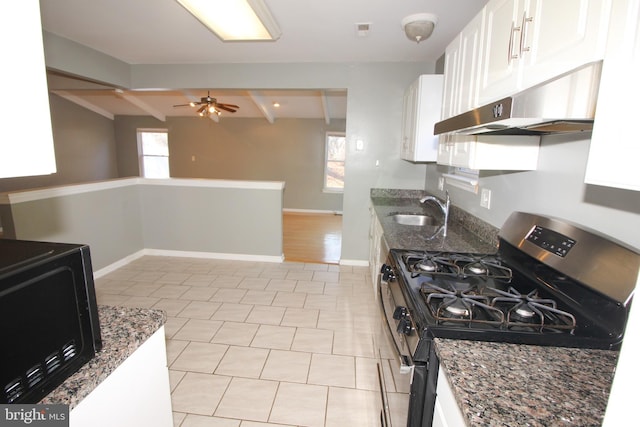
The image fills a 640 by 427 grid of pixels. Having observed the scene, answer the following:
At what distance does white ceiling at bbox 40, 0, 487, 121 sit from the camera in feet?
7.32

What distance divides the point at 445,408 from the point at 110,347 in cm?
94

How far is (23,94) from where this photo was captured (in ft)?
1.92

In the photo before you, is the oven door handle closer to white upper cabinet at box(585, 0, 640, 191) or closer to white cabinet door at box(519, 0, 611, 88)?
white upper cabinet at box(585, 0, 640, 191)

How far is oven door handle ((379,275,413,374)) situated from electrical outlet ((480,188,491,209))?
97 cm

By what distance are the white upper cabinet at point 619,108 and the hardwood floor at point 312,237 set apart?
11.5 ft

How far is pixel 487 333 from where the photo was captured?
91 cm

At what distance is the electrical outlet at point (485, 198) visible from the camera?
2036 millimetres

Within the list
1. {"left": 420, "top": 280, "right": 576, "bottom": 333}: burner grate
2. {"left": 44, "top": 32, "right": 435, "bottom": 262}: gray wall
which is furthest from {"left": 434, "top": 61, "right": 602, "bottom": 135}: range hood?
{"left": 44, "top": 32, "right": 435, "bottom": 262}: gray wall

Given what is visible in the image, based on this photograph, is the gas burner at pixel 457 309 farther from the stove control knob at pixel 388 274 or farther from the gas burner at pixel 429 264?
the stove control knob at pixel 388 274

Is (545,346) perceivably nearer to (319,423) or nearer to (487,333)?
(487,333)

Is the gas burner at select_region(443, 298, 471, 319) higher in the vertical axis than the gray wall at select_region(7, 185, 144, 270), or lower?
higher

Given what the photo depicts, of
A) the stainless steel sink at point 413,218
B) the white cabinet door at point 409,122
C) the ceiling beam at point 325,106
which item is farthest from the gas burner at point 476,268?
the ceiling beam at point 325,106

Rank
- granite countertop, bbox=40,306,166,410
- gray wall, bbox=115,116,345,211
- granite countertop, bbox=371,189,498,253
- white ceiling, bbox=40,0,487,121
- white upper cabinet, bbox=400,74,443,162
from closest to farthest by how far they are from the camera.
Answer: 1. granite countertop, bbox=40,306,166,410
2. granite countertop, bbox=371,189,498,253
3. white ceiling, bbox=40,0,487,121
4. white upper cabinet, bbox=400,74,443,162
5. gray wall, bbox=115,116,345,211

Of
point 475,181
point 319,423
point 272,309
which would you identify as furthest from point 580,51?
point 272,309
